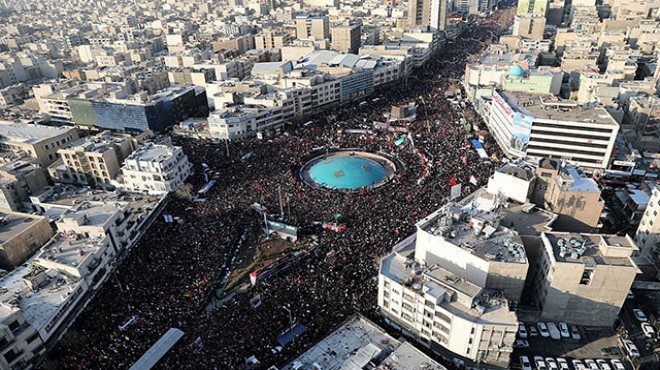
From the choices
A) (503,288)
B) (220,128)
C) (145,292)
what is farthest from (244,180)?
(503,288)

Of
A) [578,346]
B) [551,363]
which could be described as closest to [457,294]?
[551,363]

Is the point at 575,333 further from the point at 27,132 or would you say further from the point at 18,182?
the point at 27,132

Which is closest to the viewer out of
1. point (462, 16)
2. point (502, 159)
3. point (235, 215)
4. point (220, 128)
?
point (235, 215)

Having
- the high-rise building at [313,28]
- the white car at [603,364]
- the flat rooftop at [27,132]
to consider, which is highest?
the high-rise building at [313,28]

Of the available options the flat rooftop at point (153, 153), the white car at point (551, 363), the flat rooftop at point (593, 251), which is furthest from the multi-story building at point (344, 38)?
the white car at point (551, 363)

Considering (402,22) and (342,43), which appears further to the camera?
(402,22)

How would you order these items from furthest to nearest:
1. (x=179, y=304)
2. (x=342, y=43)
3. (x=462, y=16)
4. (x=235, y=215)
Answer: (x=462, y=16), (x=342, y=43), (x=235, y=215), (x=179, y=304)

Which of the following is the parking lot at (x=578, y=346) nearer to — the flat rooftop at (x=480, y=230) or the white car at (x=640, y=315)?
the white car at (x=640, y=315)

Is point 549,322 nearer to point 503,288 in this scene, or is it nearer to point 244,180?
point 503,288
